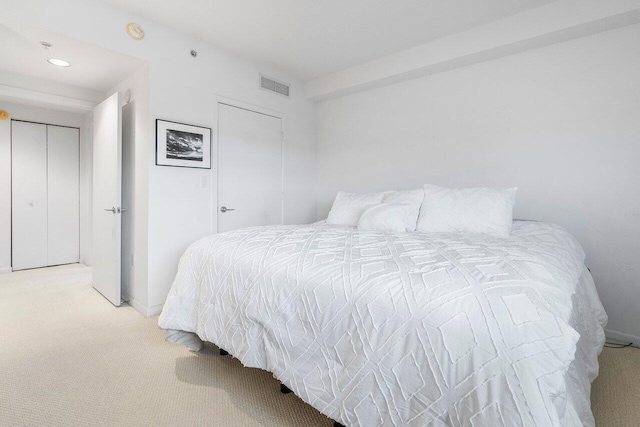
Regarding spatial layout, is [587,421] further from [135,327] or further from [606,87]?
[135,327]

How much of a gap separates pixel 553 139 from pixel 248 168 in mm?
2846

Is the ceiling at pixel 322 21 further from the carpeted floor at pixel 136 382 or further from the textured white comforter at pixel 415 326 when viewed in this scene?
the carpeted floor at pixel 136 382

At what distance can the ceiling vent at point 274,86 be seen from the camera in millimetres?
3514

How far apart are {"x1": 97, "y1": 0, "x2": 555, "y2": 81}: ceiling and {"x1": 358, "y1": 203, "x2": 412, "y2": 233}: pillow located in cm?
154

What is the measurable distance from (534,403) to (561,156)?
246 cm

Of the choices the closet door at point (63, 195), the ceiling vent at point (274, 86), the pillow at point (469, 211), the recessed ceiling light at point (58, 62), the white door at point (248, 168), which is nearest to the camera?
the pillow at point (469, 211)

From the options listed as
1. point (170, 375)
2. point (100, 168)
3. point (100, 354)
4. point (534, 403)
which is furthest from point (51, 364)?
point (534, 403)

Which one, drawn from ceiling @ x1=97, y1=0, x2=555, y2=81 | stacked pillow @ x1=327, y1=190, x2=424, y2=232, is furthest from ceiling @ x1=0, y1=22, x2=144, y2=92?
stacked pillow @ x1=327, y1=190, x2=424, y2=232

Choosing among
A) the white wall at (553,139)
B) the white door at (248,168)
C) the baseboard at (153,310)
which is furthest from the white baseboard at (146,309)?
the white wall at (553,139)

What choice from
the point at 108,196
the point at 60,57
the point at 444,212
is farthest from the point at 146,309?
the point at 444,212

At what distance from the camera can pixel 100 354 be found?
6.73 feet

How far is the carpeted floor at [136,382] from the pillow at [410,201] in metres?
1.43

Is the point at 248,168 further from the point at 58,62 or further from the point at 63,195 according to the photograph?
the point at 63,195

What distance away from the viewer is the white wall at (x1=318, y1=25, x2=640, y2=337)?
7.50ft
